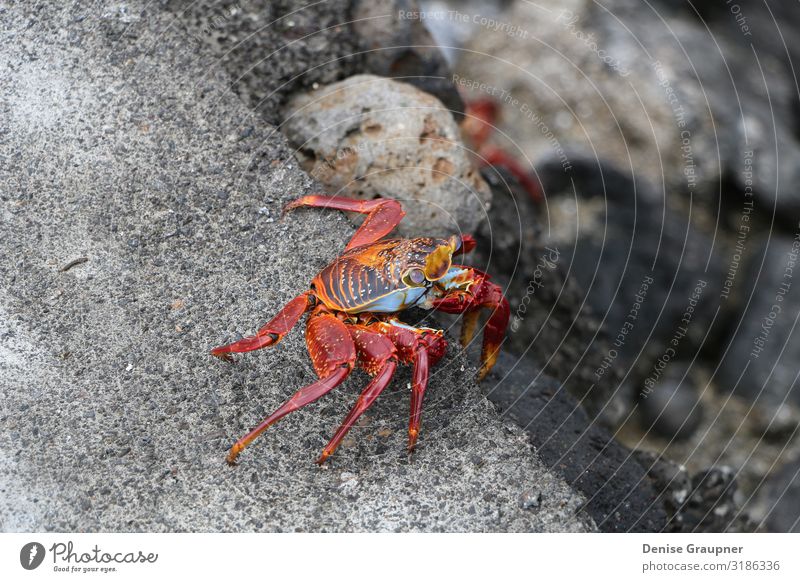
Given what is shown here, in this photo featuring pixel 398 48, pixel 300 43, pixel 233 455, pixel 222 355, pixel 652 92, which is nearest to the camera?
pixel 233 455

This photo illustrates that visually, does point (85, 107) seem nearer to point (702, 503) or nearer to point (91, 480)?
point (91, 480)

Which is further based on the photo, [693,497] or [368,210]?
[693,497]

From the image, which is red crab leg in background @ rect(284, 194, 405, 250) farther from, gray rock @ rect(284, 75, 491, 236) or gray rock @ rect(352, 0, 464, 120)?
gray rock @ rect(352, 0, 464, 120)

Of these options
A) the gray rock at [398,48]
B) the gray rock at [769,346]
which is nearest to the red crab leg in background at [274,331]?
the gray rock at [398,48]

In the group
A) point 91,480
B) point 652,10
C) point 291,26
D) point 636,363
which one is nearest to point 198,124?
point 291,26

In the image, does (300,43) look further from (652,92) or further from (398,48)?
(652,92)

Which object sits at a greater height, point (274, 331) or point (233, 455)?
point (274, 331)

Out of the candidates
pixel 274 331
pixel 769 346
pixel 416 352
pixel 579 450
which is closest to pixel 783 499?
pixel 769 346
